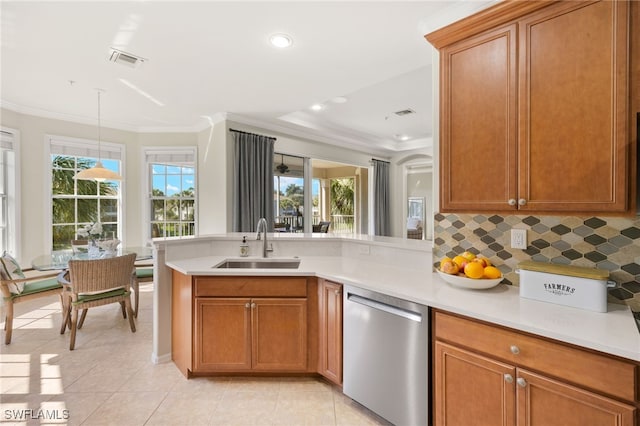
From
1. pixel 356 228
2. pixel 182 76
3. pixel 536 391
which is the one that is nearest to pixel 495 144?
pixel 536 391

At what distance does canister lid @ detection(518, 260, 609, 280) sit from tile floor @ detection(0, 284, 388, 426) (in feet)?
4.24

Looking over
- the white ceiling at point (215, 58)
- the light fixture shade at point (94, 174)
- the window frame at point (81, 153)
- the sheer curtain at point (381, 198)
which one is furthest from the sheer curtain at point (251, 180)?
the sheer curtain at point (381, 198)

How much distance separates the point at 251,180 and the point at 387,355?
3.55 meters

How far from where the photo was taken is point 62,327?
10.8ft

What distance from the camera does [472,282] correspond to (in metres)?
1.76

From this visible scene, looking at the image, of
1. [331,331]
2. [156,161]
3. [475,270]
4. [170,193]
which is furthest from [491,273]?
[156,161]

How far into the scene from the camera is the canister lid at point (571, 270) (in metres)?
1.45

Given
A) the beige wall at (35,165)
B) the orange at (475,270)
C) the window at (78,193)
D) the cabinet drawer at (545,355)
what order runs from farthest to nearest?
the window at (78,193), the beige wall at (35,165), the orange at (475,270), the cabinet drawer at (545,355)

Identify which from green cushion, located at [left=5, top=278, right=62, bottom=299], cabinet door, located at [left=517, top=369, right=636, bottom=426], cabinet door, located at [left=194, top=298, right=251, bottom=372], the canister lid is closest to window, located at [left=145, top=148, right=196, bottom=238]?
green cushion, located at [left=5, top=278, right=62, bottom=299]

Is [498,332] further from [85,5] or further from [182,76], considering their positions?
[182,76]

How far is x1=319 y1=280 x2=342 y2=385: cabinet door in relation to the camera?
215 centimetres

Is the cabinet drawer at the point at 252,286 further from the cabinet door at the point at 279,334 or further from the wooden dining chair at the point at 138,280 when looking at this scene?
the wooden dining chair at the point at 138,280

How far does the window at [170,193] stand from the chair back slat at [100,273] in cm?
224

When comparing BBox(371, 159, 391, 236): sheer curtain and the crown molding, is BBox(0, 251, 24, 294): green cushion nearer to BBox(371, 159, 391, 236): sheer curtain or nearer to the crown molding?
the crown molding
